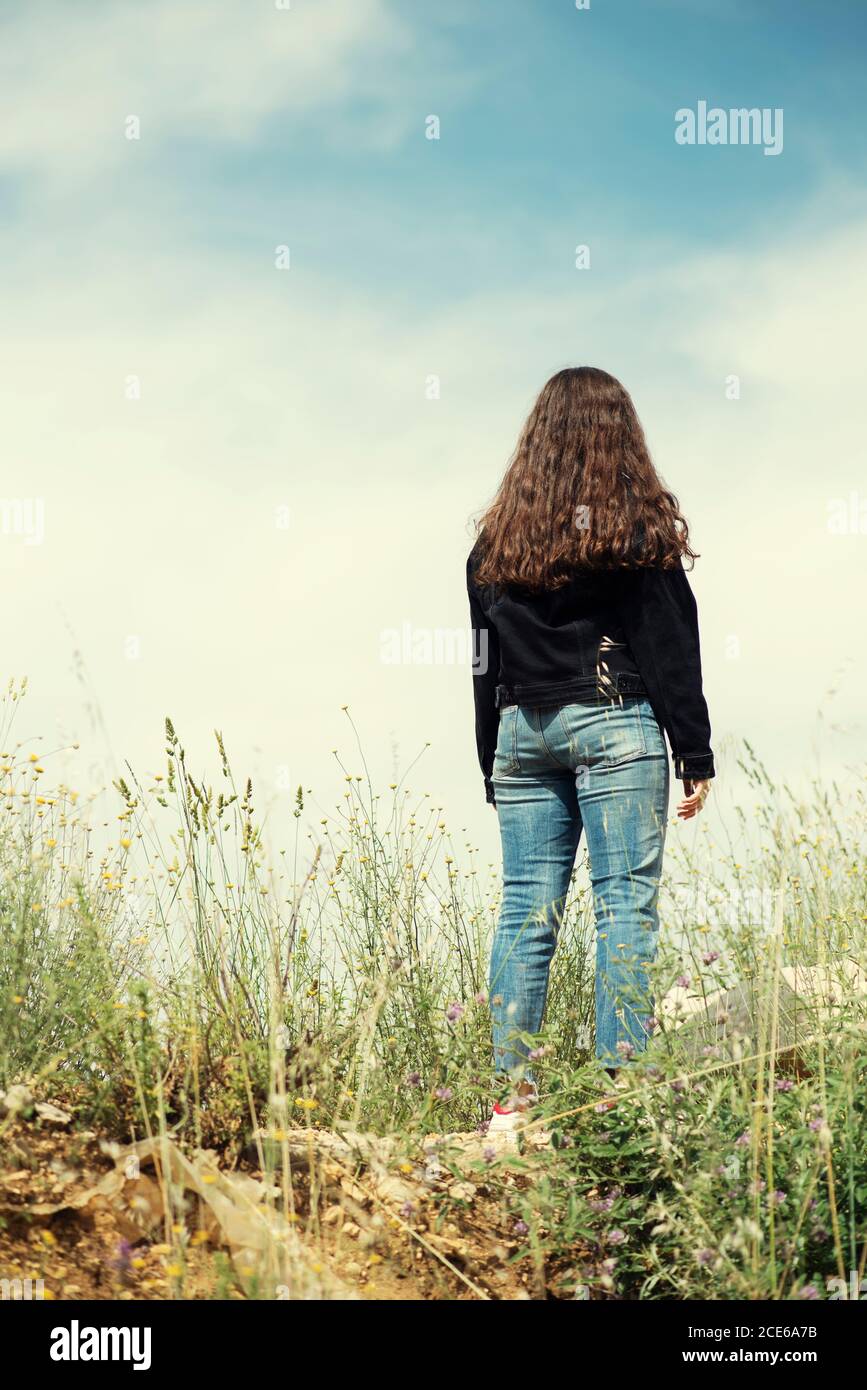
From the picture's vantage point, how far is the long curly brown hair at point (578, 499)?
3.38m

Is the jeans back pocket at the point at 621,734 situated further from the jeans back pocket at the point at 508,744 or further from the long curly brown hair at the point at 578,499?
the long curly brown hair at the point at 578,499

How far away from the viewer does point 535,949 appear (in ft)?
11.0

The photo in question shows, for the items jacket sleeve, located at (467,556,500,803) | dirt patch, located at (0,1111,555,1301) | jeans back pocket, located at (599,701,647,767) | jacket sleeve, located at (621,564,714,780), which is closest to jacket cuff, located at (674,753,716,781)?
jacket sleeve, located at (621,564,714,780)

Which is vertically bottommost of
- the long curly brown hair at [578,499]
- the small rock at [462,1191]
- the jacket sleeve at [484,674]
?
the small rock at [462,1191]

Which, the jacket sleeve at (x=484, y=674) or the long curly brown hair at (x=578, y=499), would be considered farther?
the jacket sleeve at (x=484, y=674)

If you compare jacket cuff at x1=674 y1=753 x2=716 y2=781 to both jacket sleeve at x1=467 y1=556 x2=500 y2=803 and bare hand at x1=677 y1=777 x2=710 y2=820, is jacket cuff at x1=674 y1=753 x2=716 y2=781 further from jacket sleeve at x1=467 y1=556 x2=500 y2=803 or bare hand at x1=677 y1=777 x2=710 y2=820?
jacket sleeve at x1=467 y1=556 x2=500 y2=803

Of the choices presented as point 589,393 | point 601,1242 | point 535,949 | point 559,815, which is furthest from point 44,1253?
point 589,393

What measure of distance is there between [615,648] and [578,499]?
1.51 ft

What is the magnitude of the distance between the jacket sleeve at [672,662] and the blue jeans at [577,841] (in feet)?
0.21

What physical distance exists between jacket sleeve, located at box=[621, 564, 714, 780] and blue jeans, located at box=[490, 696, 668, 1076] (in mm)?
65

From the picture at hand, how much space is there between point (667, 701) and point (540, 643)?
41 cm

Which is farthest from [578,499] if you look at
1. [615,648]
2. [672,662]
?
[672,662]

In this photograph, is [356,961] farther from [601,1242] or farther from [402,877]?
[601,1242]

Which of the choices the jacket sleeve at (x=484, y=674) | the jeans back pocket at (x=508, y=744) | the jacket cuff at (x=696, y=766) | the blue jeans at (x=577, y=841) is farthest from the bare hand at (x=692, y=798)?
the jacket sleeve at (x=484, y=674)
